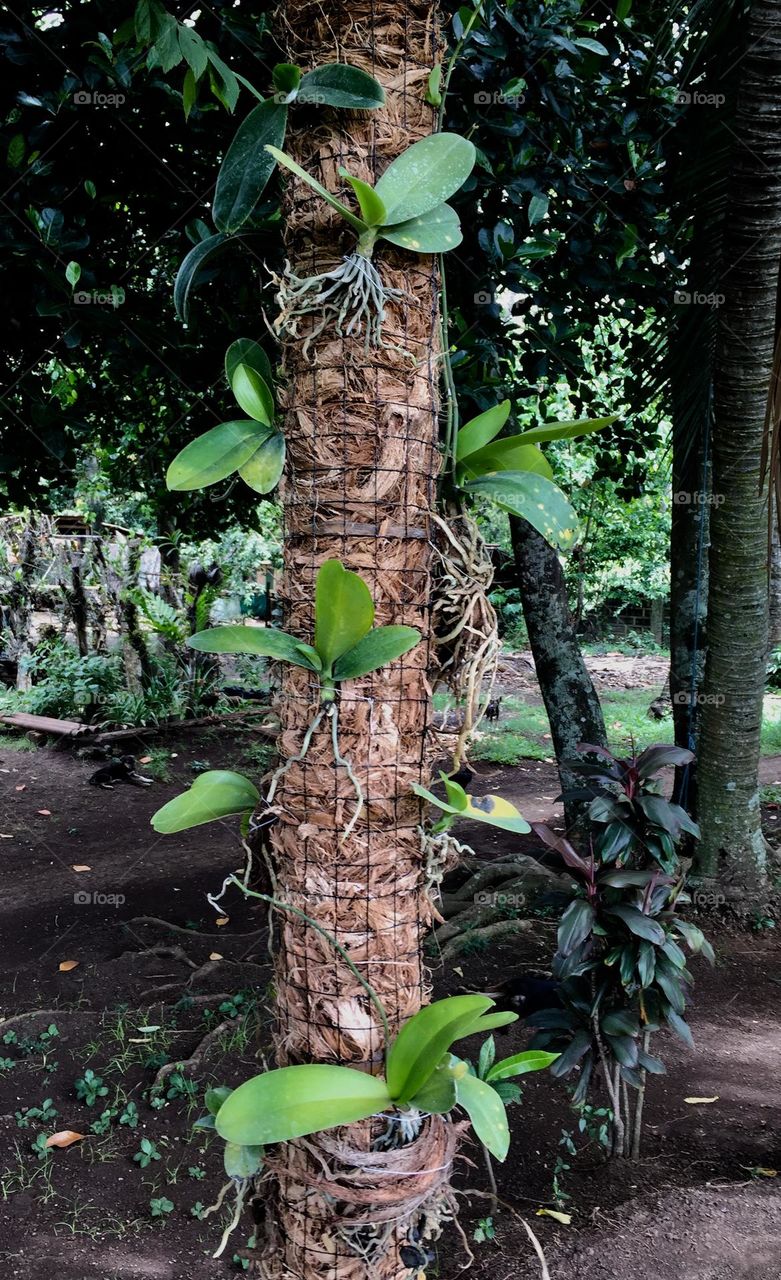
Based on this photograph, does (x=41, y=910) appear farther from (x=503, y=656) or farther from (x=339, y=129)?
(x=503, y=656)

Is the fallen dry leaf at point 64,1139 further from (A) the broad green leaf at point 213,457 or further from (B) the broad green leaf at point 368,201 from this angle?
(B) the broad green leaf at point 368,201

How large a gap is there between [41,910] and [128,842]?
3.13ft

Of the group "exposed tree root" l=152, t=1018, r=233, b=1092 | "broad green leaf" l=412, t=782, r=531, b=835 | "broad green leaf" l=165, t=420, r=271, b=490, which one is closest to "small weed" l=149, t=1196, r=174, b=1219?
"exposed tree root" l=152, t=1018, r=233, b=1092

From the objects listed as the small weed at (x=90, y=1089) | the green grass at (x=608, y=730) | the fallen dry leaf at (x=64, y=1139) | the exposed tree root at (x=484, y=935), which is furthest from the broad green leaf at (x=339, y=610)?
the green grass at (x=608, y=730)

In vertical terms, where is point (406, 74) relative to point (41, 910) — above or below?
above

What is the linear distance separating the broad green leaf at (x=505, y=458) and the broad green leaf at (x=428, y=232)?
0.24m

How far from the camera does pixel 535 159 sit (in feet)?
9.58

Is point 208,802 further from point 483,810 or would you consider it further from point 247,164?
point 247,164

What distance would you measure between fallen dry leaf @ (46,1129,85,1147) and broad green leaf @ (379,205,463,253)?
2.52 meters

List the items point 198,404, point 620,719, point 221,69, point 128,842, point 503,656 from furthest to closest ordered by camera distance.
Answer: point 503,656
point 620,719
point 128,842
point 198,404
point 221,69

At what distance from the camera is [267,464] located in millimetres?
1035

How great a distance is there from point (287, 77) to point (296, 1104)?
1020 millimetres

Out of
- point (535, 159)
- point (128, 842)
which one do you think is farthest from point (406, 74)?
point (128, 842)

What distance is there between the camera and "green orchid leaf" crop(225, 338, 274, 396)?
3.58 ft
